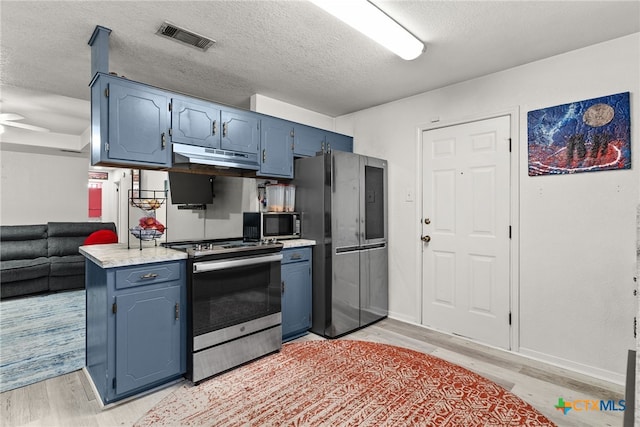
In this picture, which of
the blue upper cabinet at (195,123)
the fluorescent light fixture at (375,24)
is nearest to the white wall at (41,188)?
the blue upper cabinet at (195,123)

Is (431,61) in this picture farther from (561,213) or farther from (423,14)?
(561,213)

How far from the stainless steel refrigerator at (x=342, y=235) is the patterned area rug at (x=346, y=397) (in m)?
0.61

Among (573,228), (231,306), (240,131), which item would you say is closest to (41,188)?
(240,131)

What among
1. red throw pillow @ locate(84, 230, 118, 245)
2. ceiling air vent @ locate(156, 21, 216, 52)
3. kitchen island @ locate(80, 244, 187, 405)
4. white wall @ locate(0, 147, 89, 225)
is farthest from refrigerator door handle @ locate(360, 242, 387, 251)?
white wall @ locate(0, 147, 89, 225)

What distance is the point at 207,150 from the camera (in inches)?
107

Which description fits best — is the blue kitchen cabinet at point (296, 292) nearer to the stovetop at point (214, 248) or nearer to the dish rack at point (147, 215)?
the stovetop at point (214, 248)

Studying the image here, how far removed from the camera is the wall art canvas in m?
2.38

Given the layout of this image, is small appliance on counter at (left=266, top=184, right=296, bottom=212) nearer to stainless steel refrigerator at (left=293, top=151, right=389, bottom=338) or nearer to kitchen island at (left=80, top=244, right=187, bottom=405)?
stainless steel refrigerator at (left=293, top=151, right=389, bottom=338)

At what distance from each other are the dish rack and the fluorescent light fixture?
1.99 meters

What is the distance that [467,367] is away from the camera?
8.54 ft

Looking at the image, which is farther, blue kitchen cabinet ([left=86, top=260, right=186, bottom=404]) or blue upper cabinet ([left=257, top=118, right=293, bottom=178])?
blue upper cabinet ([left=257, top=118, right=293, bottom=178])

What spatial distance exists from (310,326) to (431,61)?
2.77 metres

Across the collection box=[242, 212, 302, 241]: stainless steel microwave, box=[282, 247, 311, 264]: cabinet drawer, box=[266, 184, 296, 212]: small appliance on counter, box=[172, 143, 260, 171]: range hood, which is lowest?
box=[282, 247, 311, 264]: cabinet drawer

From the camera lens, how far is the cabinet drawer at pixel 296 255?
309 centimetres
